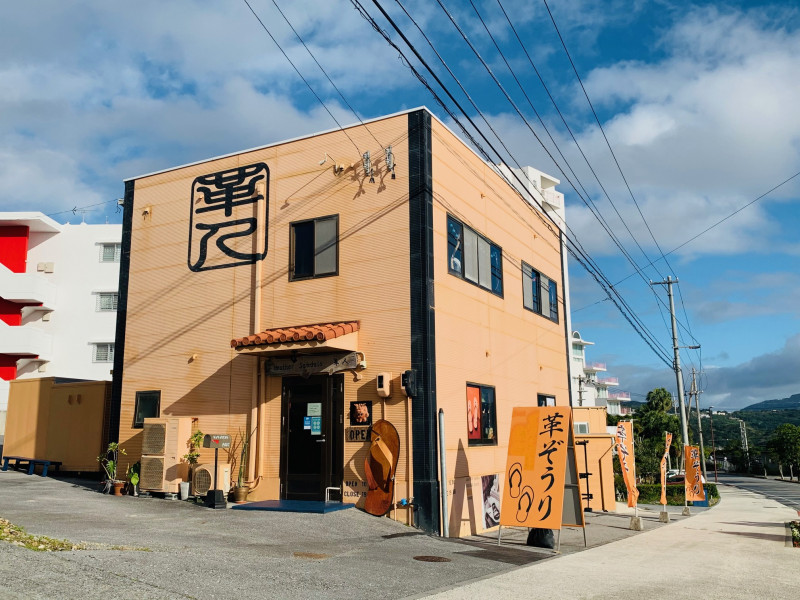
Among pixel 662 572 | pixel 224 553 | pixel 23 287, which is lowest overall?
pixel 662 572

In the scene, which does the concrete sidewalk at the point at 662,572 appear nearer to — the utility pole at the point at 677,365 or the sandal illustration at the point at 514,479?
the sandal illustration at the point at 514,479

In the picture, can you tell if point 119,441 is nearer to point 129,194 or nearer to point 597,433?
point 129,194

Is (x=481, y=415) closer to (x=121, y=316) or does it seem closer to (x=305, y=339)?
(x=305, y=339)

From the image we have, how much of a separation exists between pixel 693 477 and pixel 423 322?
1852 centimetres

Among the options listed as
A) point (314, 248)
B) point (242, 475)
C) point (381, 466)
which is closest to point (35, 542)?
point (381, 466)

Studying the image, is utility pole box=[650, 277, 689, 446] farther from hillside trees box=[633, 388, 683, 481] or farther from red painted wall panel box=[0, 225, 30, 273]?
red painted wall panel box=[0, 225, 30, 273]

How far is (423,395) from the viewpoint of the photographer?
44.7ft

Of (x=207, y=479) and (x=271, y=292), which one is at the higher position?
(x=271, y=292)

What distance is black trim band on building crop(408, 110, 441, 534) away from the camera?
13305mm

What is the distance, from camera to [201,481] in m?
14.9

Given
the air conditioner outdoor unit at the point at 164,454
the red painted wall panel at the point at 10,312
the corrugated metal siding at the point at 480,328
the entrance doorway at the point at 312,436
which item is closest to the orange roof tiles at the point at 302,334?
the entrance doorway at the point at 312,436

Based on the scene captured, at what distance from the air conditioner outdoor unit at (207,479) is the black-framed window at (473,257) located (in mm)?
6642

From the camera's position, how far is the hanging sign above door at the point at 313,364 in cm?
1416

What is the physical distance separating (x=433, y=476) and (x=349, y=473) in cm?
178
